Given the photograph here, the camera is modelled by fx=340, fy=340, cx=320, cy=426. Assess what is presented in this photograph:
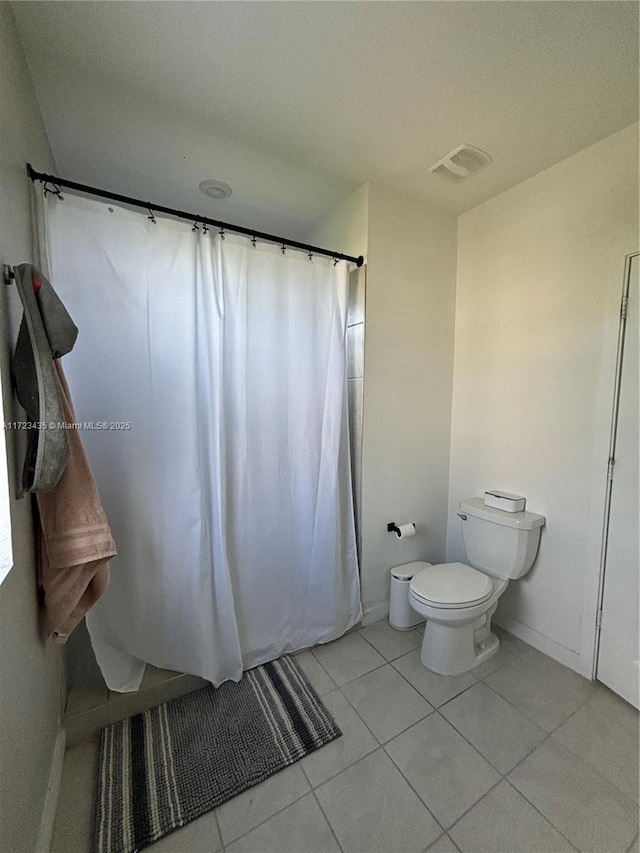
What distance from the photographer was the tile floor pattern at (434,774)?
40.8 inches

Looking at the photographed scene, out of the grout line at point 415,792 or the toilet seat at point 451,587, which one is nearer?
the grout line at point 415,792

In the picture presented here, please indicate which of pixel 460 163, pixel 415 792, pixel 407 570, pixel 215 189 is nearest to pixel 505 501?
pixel 407 570

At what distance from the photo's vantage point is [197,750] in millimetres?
1290

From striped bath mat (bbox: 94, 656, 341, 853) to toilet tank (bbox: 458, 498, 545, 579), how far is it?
107 cm

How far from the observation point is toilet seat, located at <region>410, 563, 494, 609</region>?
1.57 meters

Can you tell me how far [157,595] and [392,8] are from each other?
2.14m

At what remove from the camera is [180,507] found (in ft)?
4.64

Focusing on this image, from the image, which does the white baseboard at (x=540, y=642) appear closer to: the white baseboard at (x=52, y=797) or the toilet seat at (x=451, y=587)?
the toilet seat at (x=451, y=587)

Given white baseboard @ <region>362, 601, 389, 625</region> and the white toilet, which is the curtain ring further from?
white baseboard @ <region>362, 601, 389, 625</region>

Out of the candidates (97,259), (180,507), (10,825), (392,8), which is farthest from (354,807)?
(392,8)

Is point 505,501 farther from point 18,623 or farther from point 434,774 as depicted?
point 18,623

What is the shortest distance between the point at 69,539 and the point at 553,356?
2.12 metres

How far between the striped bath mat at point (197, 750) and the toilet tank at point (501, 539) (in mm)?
1068

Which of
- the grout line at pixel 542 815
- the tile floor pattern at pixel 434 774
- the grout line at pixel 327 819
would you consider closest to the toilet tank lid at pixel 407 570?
the tile floor pattern at pixel 434 774
